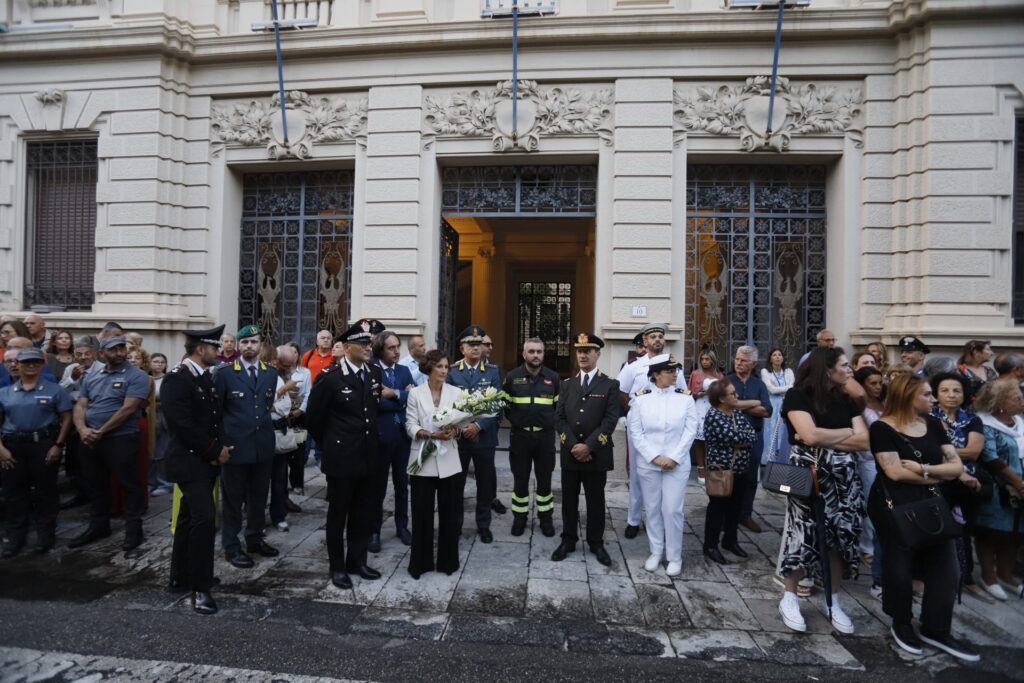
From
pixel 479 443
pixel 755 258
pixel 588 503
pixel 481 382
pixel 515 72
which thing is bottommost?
pixel 588 503

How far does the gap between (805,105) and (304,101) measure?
882 cm

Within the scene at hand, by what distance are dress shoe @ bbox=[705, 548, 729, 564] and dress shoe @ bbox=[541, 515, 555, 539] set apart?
1.55m

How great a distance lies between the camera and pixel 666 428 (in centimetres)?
518

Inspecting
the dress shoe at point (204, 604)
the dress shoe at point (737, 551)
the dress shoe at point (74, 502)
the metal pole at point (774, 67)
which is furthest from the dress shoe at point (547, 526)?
the metal pole at point (774, 67)

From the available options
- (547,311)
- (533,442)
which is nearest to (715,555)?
(533,442)

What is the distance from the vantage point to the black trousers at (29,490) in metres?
5.45

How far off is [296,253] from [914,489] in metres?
10.4

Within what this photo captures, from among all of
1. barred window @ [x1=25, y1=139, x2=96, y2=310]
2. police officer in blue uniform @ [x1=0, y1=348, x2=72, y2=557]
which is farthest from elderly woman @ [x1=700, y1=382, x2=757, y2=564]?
barred window @ [x1=25, y1=139, x2=96, y2=310]

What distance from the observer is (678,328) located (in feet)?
30.5

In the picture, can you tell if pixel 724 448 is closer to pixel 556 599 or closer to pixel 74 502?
pixel 556 599

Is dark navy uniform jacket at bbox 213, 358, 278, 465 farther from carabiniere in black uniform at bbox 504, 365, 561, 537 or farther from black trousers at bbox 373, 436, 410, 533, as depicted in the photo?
carabiniere in black uniform at bbox 504, 365, 561, 537

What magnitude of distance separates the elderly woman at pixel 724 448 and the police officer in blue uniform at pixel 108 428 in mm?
5653

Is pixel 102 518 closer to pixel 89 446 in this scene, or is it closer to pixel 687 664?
pixel 89 446

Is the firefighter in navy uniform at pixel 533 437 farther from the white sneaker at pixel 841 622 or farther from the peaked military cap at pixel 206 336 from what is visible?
the peaked military cap at pixel 206 336
